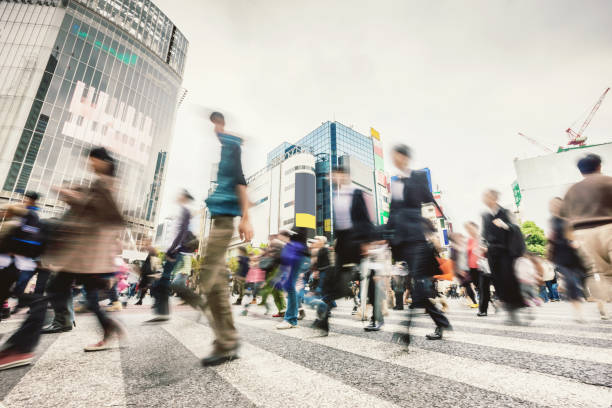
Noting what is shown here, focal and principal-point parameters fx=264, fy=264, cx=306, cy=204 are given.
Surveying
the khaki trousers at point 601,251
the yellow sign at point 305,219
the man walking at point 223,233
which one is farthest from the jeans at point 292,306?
the yellow sign at point 305,219

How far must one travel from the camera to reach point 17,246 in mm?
2822

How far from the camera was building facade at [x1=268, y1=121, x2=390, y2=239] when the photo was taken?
188 ft

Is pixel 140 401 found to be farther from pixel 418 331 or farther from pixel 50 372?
pixel 418 331

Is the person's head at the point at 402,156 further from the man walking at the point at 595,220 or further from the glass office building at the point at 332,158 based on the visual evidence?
the glass office building at the point at 332,158

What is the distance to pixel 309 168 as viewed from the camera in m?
57.7

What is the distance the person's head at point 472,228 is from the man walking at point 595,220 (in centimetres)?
267

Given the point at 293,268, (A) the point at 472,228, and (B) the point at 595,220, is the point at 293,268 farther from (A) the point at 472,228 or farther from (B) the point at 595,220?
(A) the point at 472,228

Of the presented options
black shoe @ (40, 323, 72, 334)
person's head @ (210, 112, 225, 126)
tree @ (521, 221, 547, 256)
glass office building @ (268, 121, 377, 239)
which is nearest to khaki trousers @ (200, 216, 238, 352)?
person's head @ (210, 112, 225, 126)

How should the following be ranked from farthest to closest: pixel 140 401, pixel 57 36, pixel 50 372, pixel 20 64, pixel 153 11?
pixel 153 11, pixel 57 36, pixel 20 64, pixel 50 372, pixel 140 401

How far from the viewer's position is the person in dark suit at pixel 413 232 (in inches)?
92.9

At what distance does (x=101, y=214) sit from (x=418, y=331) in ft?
12.5

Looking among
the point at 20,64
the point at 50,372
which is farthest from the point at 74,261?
the point at 20,64

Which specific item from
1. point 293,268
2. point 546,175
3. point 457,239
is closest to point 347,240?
point 293,268

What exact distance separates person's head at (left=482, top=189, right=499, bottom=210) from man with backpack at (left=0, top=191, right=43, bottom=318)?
5628 mm
